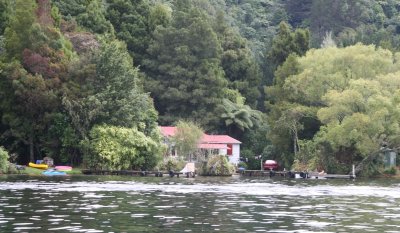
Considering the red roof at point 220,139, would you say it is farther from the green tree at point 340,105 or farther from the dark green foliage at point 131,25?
the dark green foliage at point 131,25

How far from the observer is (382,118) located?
90812 mm

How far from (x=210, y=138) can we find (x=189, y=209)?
68.7m

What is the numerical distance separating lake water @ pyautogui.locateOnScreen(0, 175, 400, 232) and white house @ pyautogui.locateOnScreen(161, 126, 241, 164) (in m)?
43.1

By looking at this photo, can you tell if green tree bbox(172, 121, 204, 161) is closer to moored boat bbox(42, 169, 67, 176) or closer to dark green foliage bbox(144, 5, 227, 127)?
dark green foliage bbox(144, 5, 227, 127)

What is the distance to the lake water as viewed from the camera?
114 ft

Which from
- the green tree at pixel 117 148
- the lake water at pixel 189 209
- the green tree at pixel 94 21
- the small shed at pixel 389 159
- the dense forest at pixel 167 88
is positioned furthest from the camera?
the green tree at pixel 94 21

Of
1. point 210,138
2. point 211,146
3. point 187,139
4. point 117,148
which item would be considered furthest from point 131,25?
point 117,148

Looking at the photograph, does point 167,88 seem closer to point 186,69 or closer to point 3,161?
point 186,69

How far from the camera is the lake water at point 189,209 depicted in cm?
3481

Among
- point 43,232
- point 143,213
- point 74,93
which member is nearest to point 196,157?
point 74,93

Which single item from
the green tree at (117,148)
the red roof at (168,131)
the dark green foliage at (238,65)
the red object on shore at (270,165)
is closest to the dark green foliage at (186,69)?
the red roof at (168,131)

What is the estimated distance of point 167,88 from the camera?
11469cm

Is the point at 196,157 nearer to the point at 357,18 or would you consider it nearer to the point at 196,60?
the point at 196,60

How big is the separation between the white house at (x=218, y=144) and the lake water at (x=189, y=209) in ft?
141
